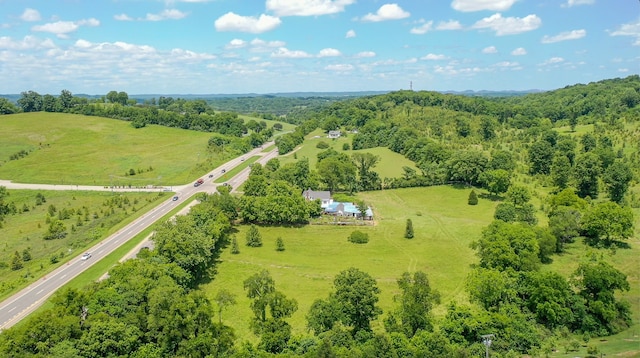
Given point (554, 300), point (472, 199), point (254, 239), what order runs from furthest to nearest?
1. point (472, 199)
2. point (254, 239)
3. point (554, 300)

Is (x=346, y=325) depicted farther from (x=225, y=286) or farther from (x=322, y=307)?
(x=225, y=286)

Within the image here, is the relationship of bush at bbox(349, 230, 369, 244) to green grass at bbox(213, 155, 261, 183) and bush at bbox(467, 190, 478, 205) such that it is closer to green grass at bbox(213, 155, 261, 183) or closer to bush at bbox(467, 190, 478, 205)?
bush at bbox(467, 190, 478, 205)

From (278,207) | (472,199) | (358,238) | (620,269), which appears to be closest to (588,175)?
(472,199)

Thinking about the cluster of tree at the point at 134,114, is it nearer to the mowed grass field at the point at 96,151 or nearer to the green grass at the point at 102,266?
the mowed grass field at the point at 96,151

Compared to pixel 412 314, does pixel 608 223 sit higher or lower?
higher

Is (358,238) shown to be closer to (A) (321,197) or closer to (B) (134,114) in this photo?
(A) (321,197)

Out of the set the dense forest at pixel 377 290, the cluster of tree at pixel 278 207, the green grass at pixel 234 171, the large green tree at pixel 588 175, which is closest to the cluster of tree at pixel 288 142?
the green grass at pixel 234 171
